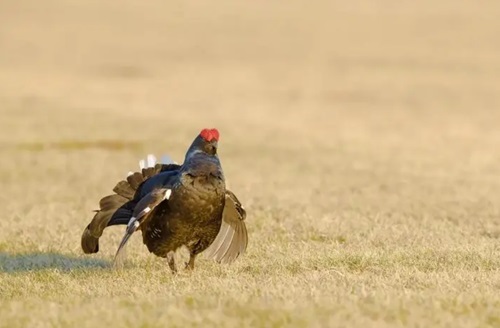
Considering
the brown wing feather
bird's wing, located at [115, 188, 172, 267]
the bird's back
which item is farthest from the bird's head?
the brown wing feather

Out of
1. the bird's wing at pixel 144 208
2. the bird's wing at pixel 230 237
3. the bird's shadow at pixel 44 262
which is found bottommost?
the bird's shadow at pixel 44 262

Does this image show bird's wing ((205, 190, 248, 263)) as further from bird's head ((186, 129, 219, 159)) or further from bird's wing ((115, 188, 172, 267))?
bird's wing ((115, 188, 172, 267))

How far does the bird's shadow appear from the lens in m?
12.0

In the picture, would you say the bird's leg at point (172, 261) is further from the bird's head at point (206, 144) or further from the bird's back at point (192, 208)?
the bird's head at point (206, 144)

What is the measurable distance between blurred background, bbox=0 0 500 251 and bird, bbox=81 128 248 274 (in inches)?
93.7

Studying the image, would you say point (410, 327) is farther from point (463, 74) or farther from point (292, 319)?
point (463, 74)

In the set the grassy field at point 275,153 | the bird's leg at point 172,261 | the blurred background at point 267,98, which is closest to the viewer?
the grassy field at point 275,153

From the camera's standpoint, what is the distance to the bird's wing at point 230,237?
11.4 metres

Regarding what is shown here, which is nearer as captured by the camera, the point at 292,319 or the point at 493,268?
the point at 292,319

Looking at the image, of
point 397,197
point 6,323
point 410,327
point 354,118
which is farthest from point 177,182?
point 354,118

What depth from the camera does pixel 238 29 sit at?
64.2 meters

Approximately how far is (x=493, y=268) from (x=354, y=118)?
2428cm

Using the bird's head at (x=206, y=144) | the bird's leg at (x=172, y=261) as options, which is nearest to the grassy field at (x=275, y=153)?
the bird's leg at (x=172, y=261)

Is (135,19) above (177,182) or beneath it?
above
